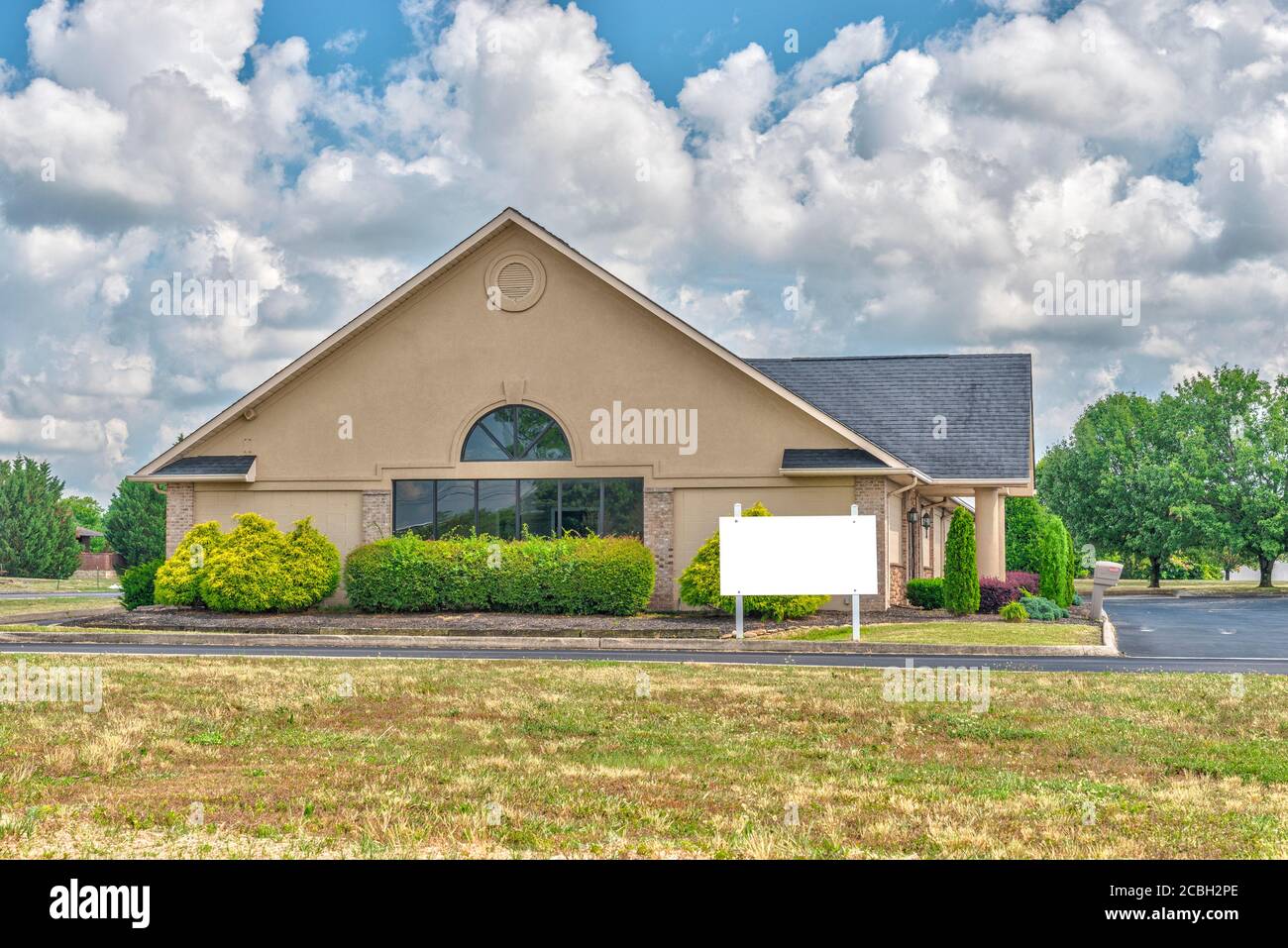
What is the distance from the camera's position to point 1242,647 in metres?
22.4

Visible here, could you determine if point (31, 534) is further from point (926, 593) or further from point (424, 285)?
point (926, 593)

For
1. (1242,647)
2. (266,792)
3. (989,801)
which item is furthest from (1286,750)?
(1242,647)

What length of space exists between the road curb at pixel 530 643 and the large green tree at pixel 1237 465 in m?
43.8

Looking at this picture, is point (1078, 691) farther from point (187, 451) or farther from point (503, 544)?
point (187, 451)

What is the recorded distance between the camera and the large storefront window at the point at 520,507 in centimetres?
2823

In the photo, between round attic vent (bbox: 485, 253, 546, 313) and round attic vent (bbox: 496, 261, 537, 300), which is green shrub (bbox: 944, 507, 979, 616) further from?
round attic vent (bbox: 496, 261, 537, 300)

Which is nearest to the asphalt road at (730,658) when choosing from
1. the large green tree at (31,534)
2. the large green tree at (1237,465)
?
the large green tree at (1237,465)

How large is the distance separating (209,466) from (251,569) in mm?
3239

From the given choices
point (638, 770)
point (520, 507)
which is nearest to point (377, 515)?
point (520, 507)

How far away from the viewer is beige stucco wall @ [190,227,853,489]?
27969mm

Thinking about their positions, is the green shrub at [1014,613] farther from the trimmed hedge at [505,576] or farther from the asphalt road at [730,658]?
the trimmed hedge at [505,576]

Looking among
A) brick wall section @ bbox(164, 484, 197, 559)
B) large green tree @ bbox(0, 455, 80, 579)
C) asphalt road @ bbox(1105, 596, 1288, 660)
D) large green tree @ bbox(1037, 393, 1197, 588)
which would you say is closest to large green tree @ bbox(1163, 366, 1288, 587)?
large green tree @ bbox(1037, 393, 1197, 588)

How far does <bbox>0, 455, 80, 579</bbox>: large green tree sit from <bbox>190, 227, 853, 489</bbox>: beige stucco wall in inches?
1727
